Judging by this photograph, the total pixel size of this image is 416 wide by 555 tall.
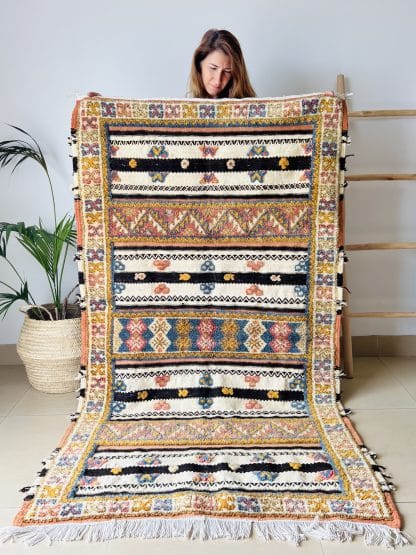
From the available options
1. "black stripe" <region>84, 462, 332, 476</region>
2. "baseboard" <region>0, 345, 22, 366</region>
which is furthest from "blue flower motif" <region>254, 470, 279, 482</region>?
"baseboard" <region>0, 345, 22, 366</region>

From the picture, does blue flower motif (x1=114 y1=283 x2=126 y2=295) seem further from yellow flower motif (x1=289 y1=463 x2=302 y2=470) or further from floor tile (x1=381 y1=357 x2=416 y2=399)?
→ floor tile (x1=381 y1=357 x2=416 y2=399)

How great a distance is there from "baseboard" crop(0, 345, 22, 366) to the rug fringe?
124cm

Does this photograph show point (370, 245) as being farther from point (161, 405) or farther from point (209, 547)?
point (209, 547)

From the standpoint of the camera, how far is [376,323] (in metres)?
2.33

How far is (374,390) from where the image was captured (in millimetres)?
1963

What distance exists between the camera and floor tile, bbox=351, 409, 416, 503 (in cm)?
136

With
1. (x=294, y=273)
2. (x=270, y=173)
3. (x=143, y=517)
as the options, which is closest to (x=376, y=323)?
(x=294, y=273)

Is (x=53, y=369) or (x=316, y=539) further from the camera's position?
(x=53, y=369)

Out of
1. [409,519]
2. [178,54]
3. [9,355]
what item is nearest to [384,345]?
[409,519]

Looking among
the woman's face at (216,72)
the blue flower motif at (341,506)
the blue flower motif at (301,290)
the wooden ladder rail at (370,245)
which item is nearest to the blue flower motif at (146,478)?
the blue flower motif at (341,506)

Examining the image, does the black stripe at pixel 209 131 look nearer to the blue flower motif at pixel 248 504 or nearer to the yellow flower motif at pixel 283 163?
the yellow flower motif at pixel 283 163

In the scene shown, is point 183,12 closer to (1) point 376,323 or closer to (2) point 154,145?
(2) point 154,145

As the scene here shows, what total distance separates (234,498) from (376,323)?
4.35 ft

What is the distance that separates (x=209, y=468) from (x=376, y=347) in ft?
4.02
